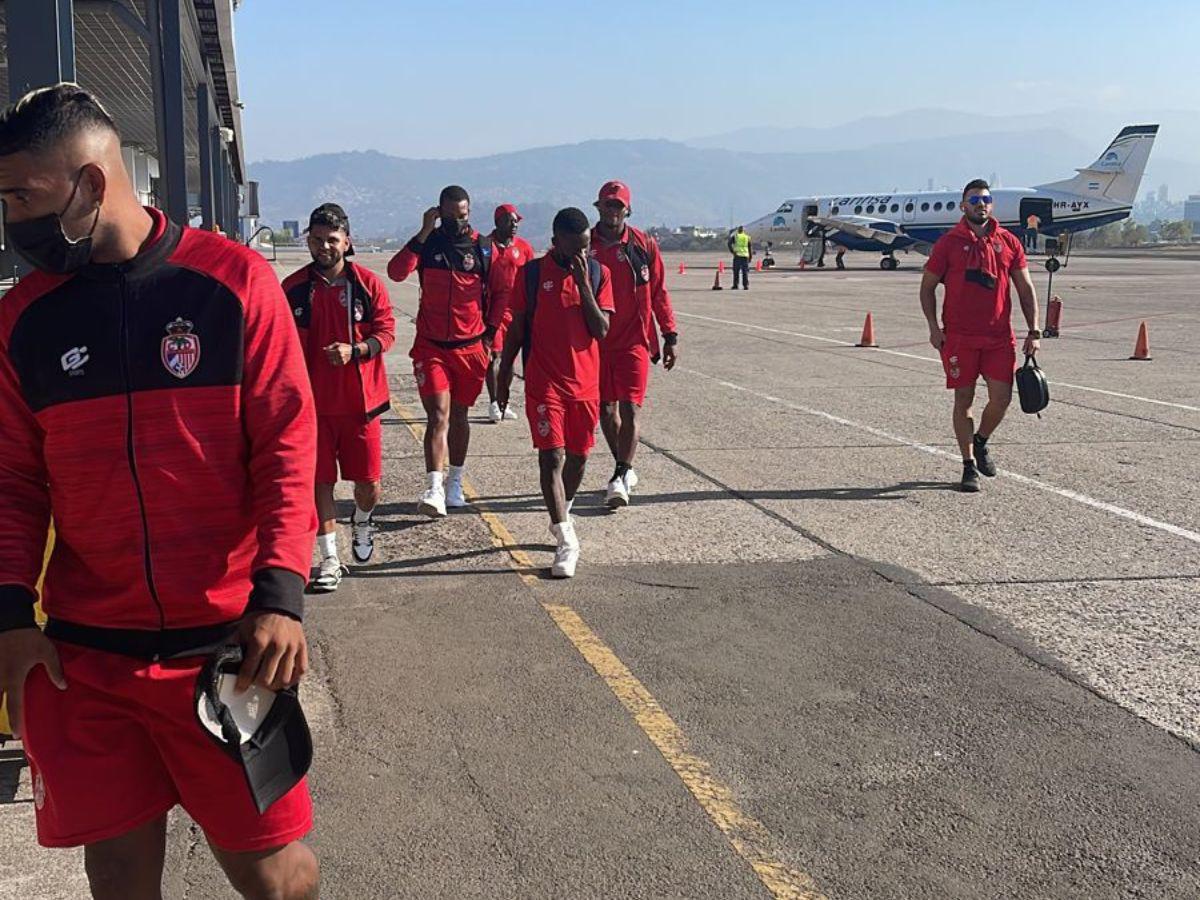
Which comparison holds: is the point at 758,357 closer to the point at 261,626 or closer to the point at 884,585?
the point at 884,585

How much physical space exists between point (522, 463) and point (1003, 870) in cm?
663

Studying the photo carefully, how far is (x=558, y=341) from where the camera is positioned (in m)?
6.71

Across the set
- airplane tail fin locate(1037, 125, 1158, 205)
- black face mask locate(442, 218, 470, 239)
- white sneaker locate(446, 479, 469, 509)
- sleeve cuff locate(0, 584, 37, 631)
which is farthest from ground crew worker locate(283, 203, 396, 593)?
airplane tail fin locate(1037, 125, 1158, 205)

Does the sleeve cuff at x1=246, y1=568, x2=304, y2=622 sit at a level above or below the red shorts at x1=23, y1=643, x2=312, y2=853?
above

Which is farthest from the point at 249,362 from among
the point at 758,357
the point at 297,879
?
the point at 758,357

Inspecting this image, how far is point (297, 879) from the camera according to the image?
8.52 ft

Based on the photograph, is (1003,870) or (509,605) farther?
(509,605)

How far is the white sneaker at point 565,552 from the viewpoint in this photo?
21.6 feet

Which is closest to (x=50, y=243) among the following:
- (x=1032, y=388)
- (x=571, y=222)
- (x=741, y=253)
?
(x=571, y=222)

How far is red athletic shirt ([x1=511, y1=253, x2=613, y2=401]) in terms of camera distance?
6715 mm

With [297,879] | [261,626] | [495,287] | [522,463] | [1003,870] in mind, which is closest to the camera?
[261,626]

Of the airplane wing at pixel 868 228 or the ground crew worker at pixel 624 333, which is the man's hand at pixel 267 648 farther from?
the airplane wing at pixel 868 228

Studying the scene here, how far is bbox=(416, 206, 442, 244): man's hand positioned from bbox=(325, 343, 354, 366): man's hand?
1962 millimetres

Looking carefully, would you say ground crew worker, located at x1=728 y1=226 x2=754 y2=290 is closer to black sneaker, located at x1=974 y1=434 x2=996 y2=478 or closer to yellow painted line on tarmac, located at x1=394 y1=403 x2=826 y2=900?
black sneaker, located at x1=974 y1=434 x2=996 y2=478
